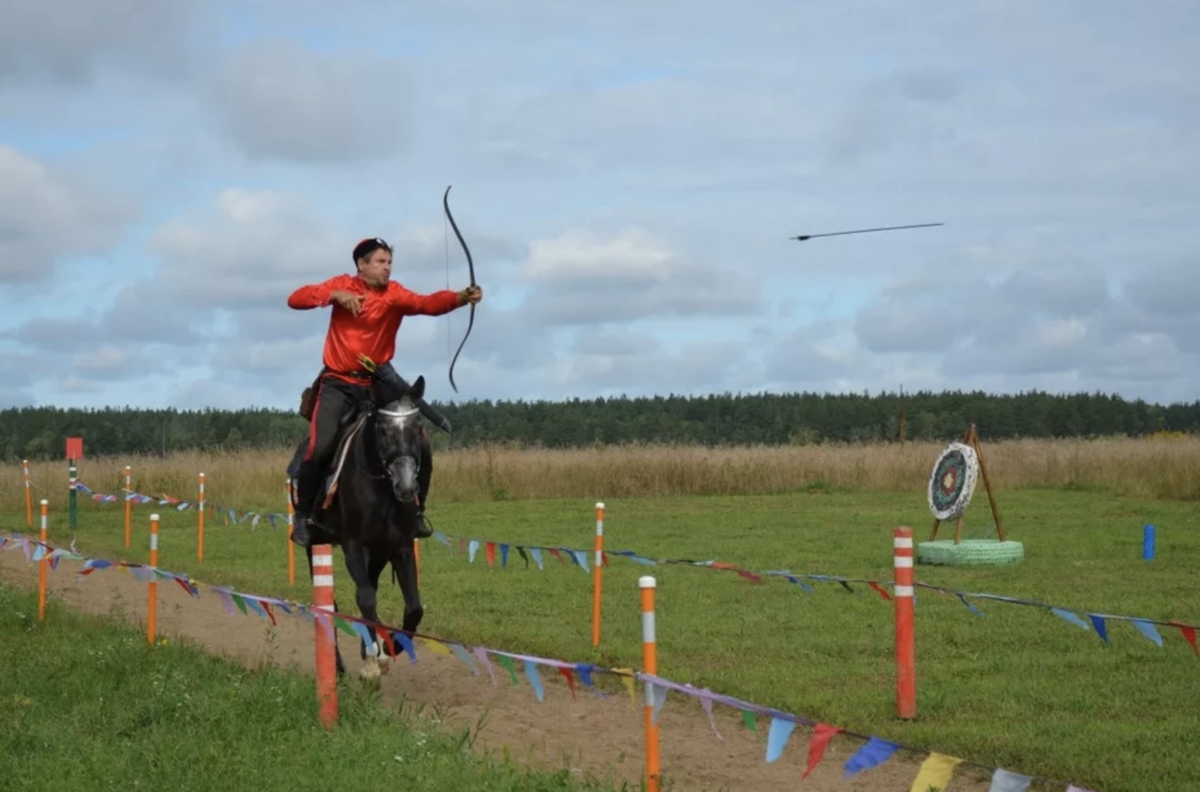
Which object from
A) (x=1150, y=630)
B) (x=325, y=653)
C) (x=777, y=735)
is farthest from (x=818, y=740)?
(x=325, y=653)

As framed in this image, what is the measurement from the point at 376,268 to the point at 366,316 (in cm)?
36

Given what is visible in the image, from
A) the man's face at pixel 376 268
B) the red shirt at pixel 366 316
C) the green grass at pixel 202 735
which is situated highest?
the man's face at pixel 376 268

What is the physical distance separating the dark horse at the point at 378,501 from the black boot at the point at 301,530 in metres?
0.38

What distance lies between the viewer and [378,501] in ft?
Answer: 35.0

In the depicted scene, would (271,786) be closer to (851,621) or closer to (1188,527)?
(851,621)

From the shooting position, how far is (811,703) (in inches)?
406

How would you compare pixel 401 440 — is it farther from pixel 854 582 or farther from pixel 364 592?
pixel 854 582

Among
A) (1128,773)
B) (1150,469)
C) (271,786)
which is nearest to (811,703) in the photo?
(1128,773)

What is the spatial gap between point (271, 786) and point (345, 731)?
0.93 meters

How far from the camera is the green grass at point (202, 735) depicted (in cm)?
757

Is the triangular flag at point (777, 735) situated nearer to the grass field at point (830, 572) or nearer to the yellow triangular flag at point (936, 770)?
the yellow triangular flag at point (936, 770)

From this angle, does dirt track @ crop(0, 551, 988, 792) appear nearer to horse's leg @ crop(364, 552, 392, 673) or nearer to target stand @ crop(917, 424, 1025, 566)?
horse's leg @ crop(364, 552, 392, 673)

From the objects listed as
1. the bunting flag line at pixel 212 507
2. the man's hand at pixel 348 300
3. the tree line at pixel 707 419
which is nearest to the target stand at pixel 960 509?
the bunting flag line at pixel 212 507

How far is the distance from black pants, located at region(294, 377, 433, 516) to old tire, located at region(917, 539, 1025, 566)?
11238 millimetres
